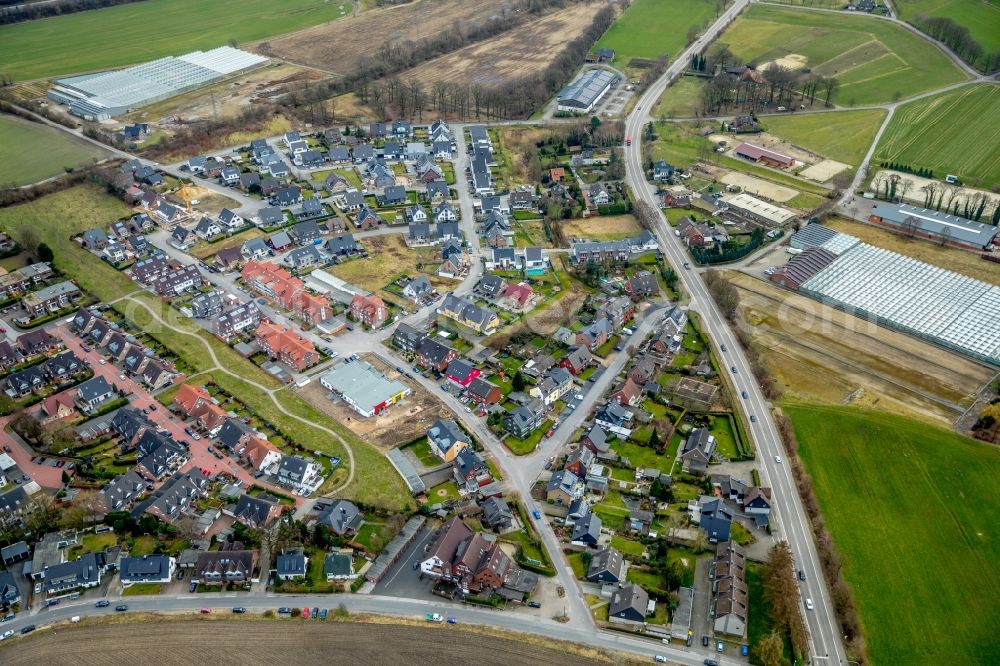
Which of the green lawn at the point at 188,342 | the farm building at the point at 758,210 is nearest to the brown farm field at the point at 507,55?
the farm building at the point at 758,210

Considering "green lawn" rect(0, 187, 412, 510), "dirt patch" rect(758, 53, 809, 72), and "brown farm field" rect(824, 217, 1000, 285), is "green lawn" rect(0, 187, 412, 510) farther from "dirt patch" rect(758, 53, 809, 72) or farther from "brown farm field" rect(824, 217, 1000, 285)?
"dirt patch" rect(758, 53, 809, 72)

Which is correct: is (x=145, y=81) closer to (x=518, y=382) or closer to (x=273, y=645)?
(x=518, y=382)

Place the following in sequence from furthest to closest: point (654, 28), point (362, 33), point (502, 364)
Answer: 1. point (654, 28)
2. point (362, 33)
3. point (502, 364)

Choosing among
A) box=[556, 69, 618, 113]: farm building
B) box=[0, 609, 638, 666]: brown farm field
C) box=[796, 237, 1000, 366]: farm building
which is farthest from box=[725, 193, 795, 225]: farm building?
box=[0, 609, 638, 666]: brown farm field

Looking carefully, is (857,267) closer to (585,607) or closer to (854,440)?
(854,440)

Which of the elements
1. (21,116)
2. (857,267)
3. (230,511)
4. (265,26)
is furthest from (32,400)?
(265,26)

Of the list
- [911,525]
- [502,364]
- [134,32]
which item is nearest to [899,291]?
[911,525]
